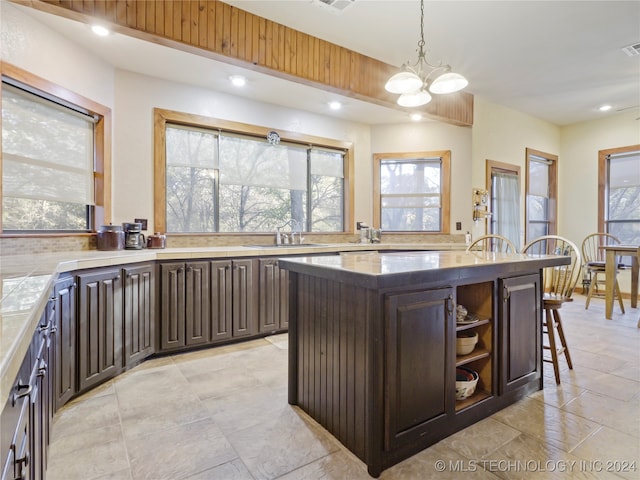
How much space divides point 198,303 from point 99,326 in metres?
0.86

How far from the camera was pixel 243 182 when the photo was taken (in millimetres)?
4180

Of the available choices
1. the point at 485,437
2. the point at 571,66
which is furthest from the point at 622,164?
the point at 485,437

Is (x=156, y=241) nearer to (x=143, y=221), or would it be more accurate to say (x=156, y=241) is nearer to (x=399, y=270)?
(x=143, y=221)

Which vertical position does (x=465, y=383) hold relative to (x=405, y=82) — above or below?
below

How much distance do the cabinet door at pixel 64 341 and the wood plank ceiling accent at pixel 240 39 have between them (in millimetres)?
1765

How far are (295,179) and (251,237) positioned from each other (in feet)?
3.27

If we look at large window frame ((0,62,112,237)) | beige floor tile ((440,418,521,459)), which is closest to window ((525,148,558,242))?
beige floor tile ((440,418,521,459))

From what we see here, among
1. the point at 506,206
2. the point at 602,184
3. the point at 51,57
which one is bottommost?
the point at 506,206

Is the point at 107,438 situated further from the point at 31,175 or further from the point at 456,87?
the point at 456,87

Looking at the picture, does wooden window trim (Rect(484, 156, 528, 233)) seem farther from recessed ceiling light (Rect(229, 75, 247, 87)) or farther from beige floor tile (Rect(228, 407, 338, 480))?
beige floor tile (Rect(228, 407, 338, 480))

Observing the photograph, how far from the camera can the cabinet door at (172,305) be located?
119 inches

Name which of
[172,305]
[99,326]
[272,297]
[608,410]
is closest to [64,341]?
[99,326]

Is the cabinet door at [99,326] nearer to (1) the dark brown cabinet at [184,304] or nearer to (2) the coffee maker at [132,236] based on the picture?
(1) the dark brown cabinet at [184,304]

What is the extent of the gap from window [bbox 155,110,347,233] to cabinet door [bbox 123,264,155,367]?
88 cm
